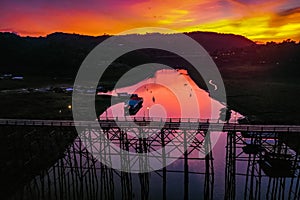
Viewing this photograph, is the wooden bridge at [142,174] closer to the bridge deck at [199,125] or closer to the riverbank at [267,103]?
the bridge deck at [199,125]

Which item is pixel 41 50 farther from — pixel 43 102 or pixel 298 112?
pixel 298 112

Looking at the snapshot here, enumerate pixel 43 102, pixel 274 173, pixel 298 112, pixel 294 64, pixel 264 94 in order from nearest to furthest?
pixel 274 173 < pixel 298 112 < pixel 43 102 < pixel 264 94 < pixel 294 64

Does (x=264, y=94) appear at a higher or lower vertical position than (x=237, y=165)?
higher

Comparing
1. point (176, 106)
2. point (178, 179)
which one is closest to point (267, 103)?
point (176, 106)

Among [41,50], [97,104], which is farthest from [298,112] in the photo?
[41,50]

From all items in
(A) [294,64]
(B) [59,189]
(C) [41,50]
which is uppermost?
(C) [41,50]

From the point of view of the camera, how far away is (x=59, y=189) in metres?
31.7

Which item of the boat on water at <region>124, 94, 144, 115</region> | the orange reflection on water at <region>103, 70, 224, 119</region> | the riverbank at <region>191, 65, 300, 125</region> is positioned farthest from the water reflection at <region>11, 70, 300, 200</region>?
the boat on water at <region>124, 94, 144, 115</region>

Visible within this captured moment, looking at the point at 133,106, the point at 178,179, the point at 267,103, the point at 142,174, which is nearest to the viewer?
the point at 142,174

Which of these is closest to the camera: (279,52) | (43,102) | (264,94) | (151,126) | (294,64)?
(151,126)

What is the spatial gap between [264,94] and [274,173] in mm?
53551

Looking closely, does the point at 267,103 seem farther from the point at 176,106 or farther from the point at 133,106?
the point at 133,106

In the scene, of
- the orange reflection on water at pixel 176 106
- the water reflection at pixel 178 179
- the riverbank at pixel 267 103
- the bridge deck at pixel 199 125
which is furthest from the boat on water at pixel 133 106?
the bridge deck at pixel 199 125

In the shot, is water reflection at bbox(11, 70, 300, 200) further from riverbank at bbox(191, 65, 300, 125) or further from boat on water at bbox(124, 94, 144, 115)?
boat on water at bbox(124, 94, 144, 115)
